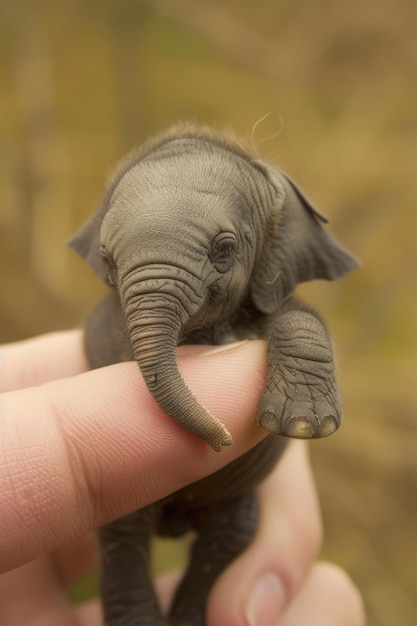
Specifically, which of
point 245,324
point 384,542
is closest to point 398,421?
point 384,542

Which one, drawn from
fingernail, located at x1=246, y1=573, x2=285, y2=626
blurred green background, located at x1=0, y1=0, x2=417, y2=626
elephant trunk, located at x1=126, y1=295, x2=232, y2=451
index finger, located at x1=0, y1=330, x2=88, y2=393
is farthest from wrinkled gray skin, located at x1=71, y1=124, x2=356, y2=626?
blurred green background, located at x1=0, y1=0, x2=417, y2=626

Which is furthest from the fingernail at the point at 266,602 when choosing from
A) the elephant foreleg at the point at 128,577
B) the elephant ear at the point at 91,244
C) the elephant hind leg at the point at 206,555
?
the elephant ear at the point at 91,244

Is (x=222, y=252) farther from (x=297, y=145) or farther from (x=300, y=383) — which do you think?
(x=297, y=145)

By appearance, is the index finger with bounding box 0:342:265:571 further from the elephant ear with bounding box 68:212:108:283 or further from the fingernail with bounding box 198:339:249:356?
the elephant ear with bounding box 68:212:108:283

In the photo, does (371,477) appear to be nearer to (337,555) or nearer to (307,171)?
(337,555)

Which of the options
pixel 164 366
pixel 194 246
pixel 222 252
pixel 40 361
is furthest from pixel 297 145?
pixel 164 366

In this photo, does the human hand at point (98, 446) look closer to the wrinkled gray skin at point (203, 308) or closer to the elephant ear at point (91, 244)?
the wrinkled gray skin at point (203, 308)
